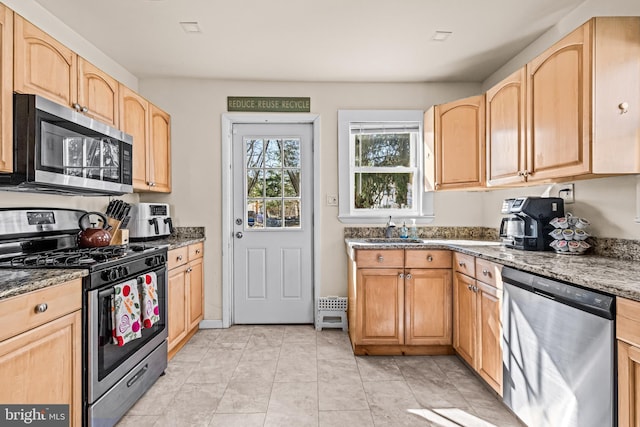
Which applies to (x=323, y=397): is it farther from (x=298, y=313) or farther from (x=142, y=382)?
(x=298, y=313)

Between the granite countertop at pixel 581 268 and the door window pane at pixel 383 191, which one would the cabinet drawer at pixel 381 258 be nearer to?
the granite countertop at pixel 581 268

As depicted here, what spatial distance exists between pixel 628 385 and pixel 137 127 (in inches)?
129

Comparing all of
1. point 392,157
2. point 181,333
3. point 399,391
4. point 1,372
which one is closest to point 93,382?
point 1,372

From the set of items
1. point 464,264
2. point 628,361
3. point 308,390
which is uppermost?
point 464,264

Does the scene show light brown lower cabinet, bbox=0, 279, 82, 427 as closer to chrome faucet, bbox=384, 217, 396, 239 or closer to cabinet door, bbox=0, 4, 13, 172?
cabinet door, bbox=0, 4, 13, 172

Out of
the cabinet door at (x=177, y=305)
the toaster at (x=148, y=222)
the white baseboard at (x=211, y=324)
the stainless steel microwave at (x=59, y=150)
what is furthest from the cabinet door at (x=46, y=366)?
the white baseboard at (x=211, y=324)

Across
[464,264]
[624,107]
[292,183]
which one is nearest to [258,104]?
[292,183]

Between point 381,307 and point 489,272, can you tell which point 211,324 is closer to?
point 381,307

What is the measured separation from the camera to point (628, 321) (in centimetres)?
113

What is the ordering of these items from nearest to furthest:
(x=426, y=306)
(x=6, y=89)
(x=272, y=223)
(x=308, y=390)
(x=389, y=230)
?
(x=6, y=89) → (x=308, y=390) → (x=426, y=306) → (x=389, y=230) → (x=272, y=223)

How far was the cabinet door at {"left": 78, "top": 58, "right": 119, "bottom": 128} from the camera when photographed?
2113 millimetres

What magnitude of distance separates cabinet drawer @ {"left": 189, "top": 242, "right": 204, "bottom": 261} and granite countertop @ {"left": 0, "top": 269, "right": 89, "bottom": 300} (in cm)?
142

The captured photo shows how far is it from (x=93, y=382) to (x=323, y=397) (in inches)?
49.3

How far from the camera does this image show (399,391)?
2.15 metres
